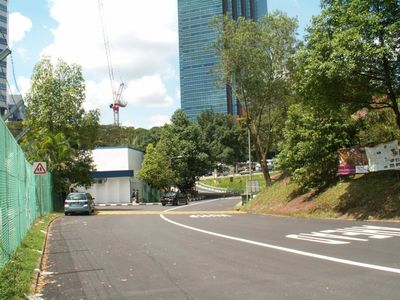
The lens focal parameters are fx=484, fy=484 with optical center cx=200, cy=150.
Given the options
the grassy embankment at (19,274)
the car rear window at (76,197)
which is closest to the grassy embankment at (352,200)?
the car rear window at (76,197)

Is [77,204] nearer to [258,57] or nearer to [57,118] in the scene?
[57,118]

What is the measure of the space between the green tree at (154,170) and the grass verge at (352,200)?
3364 cm

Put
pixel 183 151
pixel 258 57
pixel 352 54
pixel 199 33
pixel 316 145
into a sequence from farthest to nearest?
1. pixel 183 151
2. pixel 199 33
3. pixel 258 57
4. pixel 316 145
5. pixel 352 54

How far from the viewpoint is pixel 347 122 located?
86.8ft

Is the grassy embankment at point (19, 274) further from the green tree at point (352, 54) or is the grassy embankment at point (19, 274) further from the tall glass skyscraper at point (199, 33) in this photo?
the tall glass skyscraper at point (199, 33)

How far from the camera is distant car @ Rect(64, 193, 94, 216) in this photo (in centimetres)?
3134

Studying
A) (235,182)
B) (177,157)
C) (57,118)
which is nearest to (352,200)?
(57,118)

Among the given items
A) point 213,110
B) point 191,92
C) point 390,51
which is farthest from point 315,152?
point 213,110

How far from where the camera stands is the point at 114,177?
63.3 metres

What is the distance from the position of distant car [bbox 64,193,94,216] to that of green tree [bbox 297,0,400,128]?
17.1 meters

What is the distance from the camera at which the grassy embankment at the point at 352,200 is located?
20.5 meters

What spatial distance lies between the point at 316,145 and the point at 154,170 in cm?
3837

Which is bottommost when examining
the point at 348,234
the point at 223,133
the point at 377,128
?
the point at 348,234

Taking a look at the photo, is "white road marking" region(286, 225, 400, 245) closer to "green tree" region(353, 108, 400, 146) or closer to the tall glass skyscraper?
"green tree" region(353, 108, 400, 146)
